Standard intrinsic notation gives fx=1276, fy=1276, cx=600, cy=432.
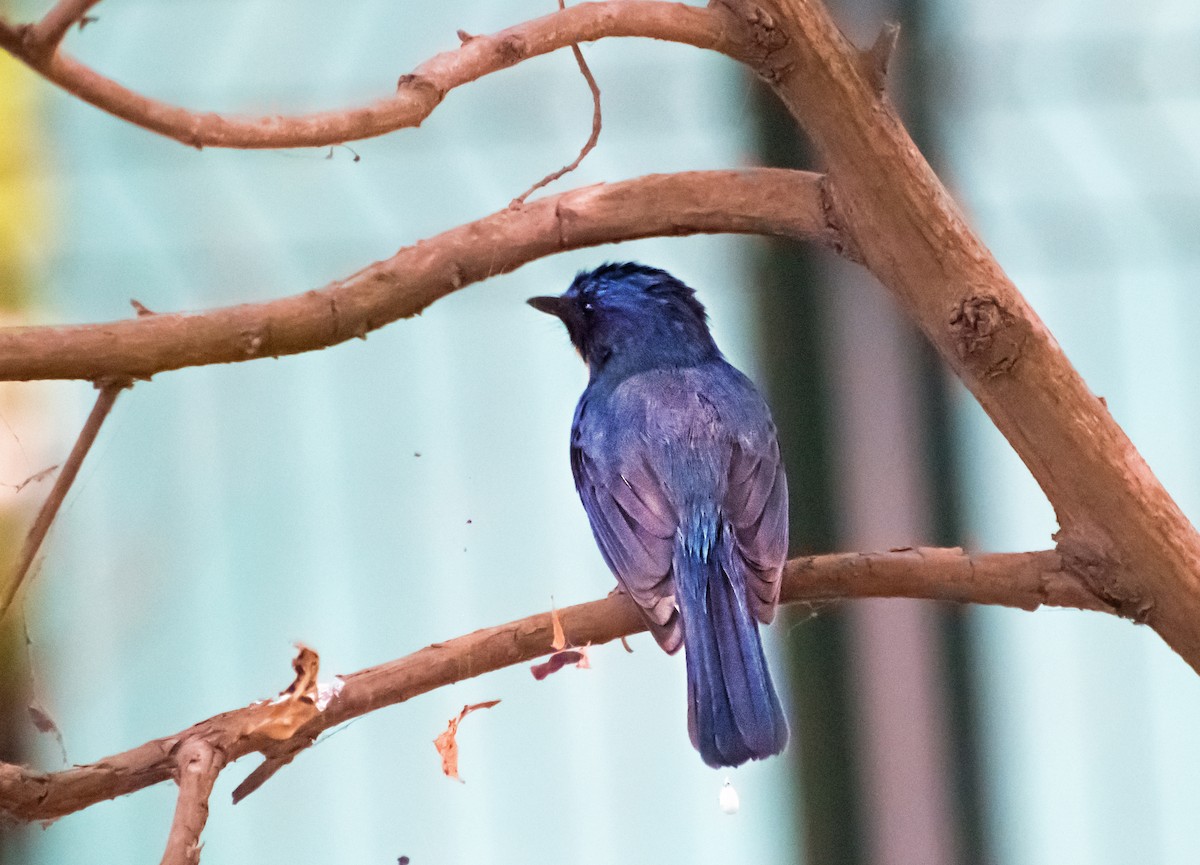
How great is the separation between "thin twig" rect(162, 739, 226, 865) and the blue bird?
0.68m

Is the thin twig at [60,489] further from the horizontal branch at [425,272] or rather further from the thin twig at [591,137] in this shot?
the thin twig at [591,137]

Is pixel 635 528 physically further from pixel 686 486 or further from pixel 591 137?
pixel 591 137

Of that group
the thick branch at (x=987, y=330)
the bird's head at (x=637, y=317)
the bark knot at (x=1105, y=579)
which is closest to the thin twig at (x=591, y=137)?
the thick branch at (x=987, y=330)

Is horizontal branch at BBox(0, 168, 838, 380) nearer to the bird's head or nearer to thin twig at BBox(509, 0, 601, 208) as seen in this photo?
thin twig at BBox(509, 0, 601, 208)

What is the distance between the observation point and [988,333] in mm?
1453

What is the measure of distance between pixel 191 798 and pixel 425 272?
0.66 metres

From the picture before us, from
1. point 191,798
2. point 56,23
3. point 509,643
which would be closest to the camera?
point 56,23

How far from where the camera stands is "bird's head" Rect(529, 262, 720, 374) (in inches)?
93.1

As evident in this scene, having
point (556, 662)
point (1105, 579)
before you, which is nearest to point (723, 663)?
point (556, 662)

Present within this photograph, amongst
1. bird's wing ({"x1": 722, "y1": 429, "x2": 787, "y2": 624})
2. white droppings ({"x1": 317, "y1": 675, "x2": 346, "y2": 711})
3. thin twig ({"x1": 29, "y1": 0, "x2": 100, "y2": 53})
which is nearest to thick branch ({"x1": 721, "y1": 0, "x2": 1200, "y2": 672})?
bird's wing ({"x1": 722, "y1": 429, "x2": 787, "y2": 624})

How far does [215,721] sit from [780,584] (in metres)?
0.84

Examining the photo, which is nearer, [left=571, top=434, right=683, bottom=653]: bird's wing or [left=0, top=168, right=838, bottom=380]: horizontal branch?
[left=0, top=168, right=838, bottom=380]: horizontal branch

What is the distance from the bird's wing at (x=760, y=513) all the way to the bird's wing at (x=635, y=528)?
0.11 meters

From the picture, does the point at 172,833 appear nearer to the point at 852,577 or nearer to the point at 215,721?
the point at 215,721
